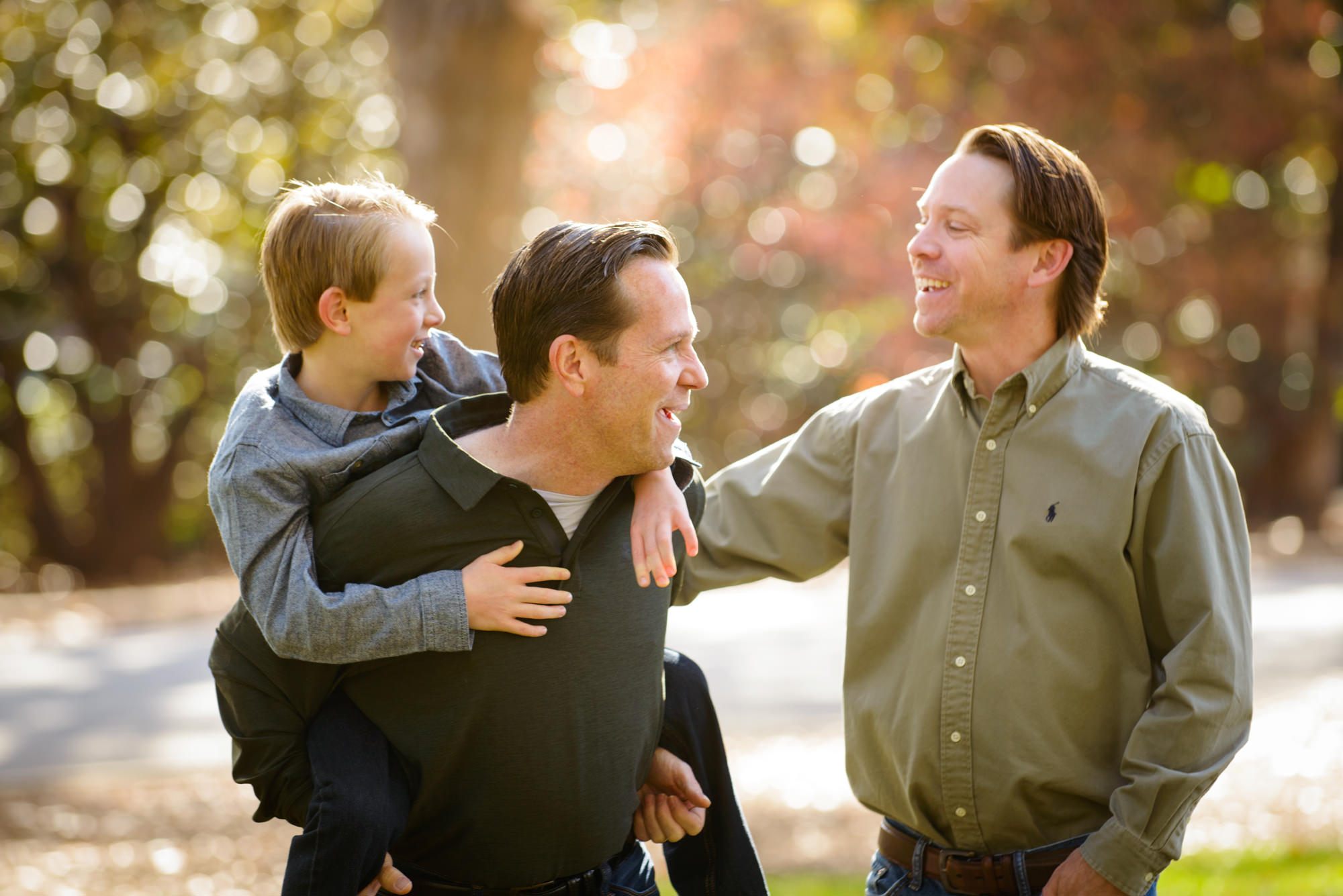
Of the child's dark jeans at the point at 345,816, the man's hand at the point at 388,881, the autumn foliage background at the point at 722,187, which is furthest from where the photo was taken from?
the autumn foliage background at the point at 722,187

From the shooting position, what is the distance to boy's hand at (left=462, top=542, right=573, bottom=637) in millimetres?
2268

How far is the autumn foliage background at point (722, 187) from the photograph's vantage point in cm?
1149

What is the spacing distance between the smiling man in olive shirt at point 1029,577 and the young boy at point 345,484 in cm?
59

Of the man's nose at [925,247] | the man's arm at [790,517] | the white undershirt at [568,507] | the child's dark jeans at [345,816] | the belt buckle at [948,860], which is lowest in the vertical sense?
the belt buckle at [948,860]

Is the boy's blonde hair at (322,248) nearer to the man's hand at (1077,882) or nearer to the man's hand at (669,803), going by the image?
the man's hand at (669,803)

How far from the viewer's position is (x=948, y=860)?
8.59 feet

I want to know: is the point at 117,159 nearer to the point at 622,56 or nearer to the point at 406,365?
the point at 622,56

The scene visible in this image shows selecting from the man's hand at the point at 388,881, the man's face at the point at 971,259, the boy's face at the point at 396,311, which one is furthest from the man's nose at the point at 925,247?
the man's hand at the point at 388,881

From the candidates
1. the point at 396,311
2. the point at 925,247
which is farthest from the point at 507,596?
the point at 925,247

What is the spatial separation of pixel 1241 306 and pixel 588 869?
14304mm

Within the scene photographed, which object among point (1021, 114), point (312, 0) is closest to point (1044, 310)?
point (1021, 114)

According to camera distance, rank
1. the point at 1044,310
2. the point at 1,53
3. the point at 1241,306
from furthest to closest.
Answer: the point at 1241,306
the point at 1,53
the point at 1044,310

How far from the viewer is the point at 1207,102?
11.7 m

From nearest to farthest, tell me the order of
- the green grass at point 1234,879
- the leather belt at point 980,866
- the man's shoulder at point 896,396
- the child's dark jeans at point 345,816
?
the child's dark jeans at point 345,816 → the leather belt at point 980,866 → the man's shoulder at point 896,396 → the green grass at point 1234,879
